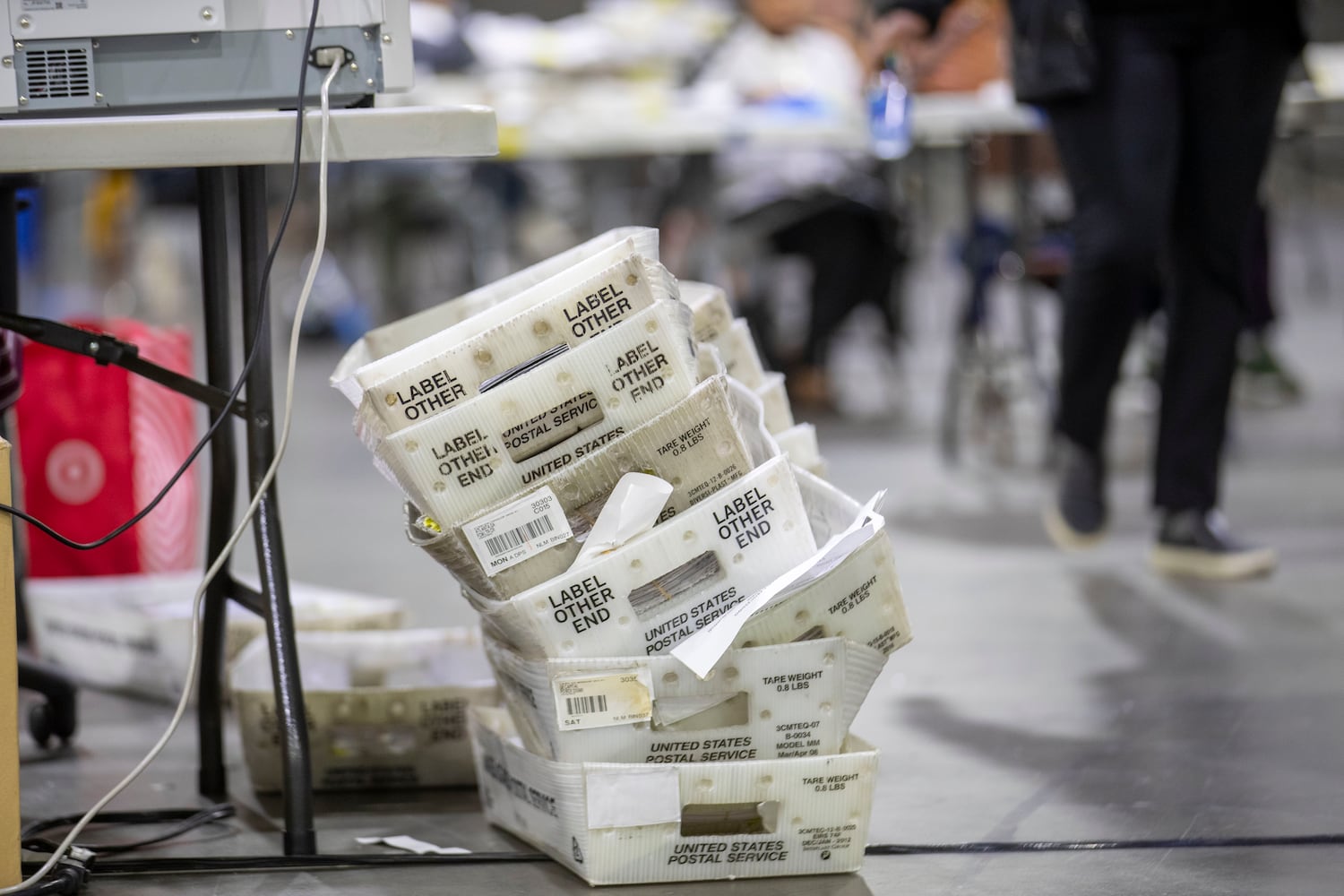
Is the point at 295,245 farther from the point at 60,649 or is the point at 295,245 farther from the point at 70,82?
the point at 70,82

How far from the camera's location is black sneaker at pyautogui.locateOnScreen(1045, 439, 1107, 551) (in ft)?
8.52

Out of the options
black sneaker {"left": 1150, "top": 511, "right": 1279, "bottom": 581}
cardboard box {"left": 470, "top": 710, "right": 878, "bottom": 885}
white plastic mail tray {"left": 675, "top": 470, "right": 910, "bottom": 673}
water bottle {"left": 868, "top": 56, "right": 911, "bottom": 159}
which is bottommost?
black sneaker {"left": 1150, "top": 511, "right": 1279, "bottom": 581}

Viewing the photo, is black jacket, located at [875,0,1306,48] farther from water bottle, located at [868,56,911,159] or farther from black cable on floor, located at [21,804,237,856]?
black cable on floor, located at [21,804,237,856]

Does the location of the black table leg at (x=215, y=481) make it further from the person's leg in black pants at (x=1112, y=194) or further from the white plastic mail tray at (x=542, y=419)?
the person's leg in black pants at (x=1112, y=194)

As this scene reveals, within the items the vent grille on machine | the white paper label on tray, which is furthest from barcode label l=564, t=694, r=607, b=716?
the vent grille on machine

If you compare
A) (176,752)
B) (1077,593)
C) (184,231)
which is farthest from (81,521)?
(184,231)

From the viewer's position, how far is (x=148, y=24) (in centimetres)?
130

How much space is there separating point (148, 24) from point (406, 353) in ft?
1.17

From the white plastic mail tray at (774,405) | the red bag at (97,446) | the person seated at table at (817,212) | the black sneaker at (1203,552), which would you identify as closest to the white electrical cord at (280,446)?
the white plastic mail tray at (774,405)

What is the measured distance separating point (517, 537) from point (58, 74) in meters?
0.56

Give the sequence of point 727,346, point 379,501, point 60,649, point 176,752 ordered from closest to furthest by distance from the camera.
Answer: point 727,346, point 176,752, point 60,649, point 379,501

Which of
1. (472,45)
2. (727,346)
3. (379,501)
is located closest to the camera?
(727,346)

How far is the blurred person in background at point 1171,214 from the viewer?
2.30 m

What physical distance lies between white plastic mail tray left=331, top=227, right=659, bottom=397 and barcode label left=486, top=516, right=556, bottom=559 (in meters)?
0.19
